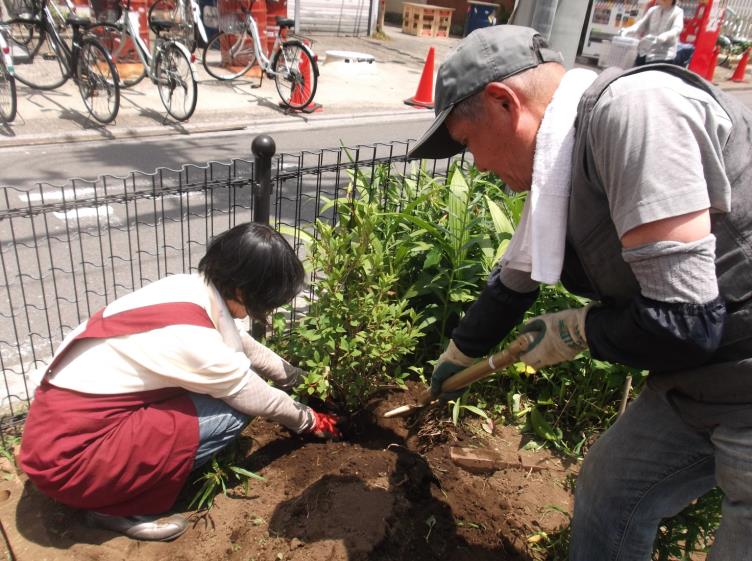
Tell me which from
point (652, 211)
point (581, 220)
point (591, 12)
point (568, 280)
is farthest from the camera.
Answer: point (591, 12)

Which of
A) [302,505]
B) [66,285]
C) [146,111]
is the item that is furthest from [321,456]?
[146,111]

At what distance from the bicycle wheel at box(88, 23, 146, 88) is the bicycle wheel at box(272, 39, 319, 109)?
5.77 feet

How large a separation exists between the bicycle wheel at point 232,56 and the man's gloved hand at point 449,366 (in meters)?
8.16

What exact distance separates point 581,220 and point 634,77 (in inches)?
12.9

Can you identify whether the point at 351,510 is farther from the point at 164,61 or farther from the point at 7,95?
the point at 164,61

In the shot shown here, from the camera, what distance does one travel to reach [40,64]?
Result: 892 cm

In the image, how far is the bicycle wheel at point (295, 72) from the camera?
338 inches

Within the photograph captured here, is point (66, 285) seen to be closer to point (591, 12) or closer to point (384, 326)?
point (384, 326)

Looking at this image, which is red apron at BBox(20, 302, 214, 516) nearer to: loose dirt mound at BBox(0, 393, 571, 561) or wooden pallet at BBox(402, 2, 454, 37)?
loose dirt mound at BBox(0, 393, 571, 561)

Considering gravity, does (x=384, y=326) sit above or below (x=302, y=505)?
above

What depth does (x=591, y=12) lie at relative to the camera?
16516mm

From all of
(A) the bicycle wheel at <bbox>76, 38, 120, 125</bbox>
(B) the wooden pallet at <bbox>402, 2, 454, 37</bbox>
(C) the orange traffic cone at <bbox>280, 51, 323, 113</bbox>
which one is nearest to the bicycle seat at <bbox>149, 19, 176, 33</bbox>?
(A) the bicycle wheel at <bbox>76, 38, 120, 125</bbox>

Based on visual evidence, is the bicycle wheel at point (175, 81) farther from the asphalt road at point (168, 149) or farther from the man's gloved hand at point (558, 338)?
the man's gloved hand at point (558, 338)

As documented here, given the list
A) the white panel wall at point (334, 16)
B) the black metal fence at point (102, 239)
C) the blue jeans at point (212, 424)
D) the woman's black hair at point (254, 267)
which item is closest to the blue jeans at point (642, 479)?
the woman's black hair at point (254, 267)
